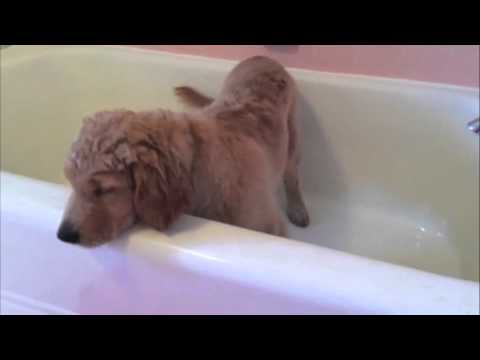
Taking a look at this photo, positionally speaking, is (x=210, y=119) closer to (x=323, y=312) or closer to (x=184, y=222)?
(x=184, y=222)

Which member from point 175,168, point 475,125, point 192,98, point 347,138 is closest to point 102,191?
point 175,168

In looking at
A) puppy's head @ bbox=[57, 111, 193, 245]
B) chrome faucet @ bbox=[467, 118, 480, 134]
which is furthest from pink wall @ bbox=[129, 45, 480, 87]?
puppy's head @ bbox=[57, 111, 193, 245]

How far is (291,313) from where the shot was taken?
72 centimetres

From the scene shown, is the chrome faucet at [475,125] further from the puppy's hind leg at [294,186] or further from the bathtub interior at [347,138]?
the puppy's hind leg at [294,186]

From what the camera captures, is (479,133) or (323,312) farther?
(479,133)

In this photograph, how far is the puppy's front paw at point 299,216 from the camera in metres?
1.58

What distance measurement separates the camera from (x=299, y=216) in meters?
1.58

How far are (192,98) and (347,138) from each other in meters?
0.59

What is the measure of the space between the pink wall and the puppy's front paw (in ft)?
1.68

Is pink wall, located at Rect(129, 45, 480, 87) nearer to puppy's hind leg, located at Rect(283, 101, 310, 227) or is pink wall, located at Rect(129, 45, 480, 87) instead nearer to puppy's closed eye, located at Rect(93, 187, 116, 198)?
puppy's hind leg, located at Rect(283, 101, 310, 227)
